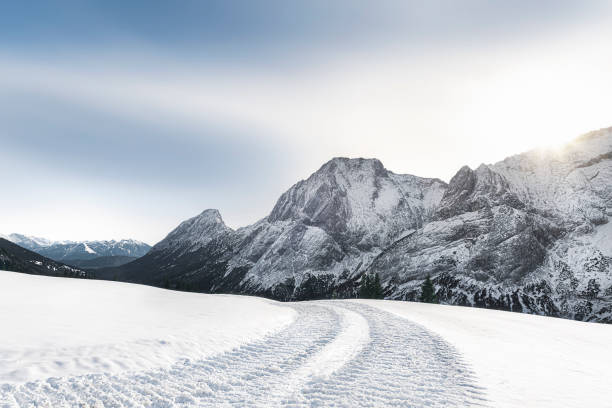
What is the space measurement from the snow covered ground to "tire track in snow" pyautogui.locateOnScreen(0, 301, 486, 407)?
3cm

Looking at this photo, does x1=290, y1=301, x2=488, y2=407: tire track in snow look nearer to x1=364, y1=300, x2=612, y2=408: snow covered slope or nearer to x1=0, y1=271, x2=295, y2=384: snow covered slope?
x1=364, y1=300, x2=612, y2=408: snow covered slope

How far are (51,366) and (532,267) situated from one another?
24396 cm

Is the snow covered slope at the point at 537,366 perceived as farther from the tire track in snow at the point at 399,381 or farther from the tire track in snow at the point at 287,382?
the tire track in snow at the point at 287,382

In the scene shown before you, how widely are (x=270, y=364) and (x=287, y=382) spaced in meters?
1.81

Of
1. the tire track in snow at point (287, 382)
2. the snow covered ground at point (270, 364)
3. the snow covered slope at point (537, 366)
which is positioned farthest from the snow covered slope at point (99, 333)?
the snow covered slope at point (537, 366)

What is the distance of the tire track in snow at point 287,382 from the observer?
6.96 m

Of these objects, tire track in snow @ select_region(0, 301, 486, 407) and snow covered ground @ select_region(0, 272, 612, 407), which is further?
snow covered ground @ select_region(0, 272, 612, 407)

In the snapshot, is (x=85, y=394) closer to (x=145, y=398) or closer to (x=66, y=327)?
(x=145, y=398)

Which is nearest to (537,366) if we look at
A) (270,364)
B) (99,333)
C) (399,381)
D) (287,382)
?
(399,381)

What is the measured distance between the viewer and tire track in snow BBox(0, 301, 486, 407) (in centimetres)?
696

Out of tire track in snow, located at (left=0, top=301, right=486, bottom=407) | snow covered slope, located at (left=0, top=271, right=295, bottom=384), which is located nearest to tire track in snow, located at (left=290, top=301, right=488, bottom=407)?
tire track in snow, located at (left=0, top=301, right=486, bottom=407)

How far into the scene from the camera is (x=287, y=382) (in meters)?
8.15

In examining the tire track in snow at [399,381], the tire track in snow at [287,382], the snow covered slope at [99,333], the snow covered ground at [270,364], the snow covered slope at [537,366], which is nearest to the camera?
the tire track in snow at [287,382]

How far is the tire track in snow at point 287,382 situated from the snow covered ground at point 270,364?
34mm
